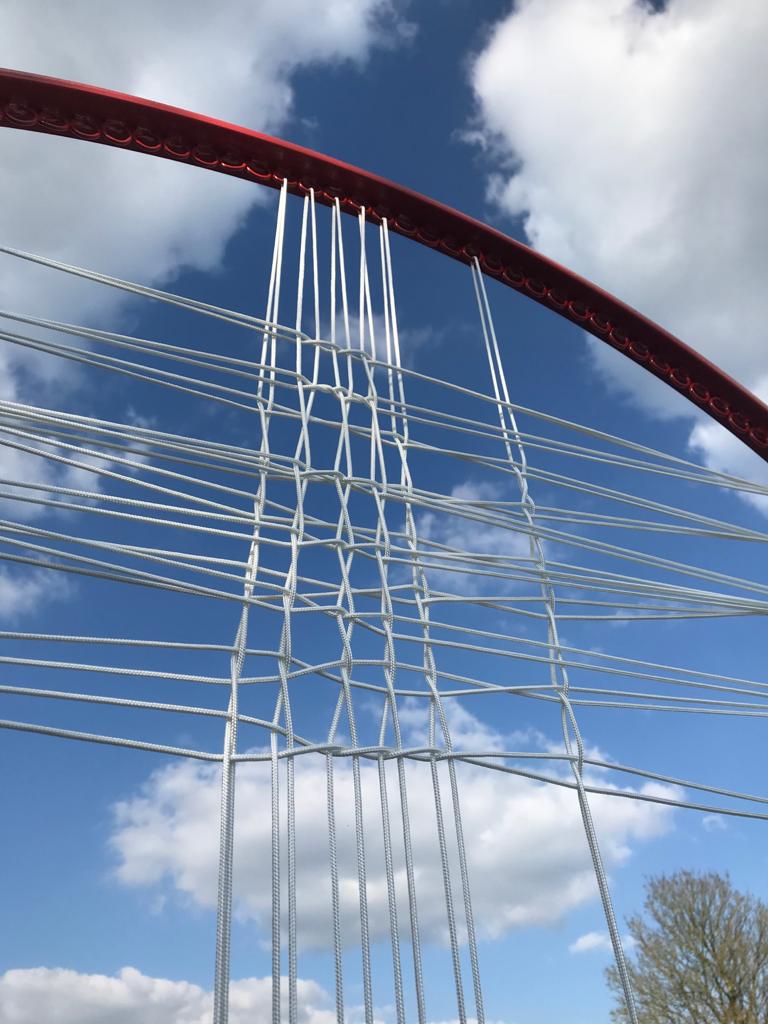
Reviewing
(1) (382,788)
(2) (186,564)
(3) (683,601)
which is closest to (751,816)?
(3) (683,601)

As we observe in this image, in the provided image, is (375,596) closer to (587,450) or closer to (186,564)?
(186,564)

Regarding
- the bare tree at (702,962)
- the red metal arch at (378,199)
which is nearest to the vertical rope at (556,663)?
the red metal arch at (378,199)

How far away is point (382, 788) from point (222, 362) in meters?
2.00

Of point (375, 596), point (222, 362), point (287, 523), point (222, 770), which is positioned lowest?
point (222, 770)

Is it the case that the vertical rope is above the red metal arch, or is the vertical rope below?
below

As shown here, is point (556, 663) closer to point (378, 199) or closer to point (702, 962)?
point (378, 199)

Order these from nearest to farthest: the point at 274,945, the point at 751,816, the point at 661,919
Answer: the point at 274,945, the point at 751,816, the point at 661,919

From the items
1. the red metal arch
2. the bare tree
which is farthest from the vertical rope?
the bare tree

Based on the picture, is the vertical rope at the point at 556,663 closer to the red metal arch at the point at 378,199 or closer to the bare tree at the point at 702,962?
the red metal arch at the point at 378,199

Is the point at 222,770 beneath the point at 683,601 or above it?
beneath

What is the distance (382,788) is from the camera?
2854 mm

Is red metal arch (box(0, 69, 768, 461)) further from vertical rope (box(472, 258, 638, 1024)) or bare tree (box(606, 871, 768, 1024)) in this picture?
bare tree (box(606, 871, 768, 1024))

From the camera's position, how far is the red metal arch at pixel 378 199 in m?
4.37

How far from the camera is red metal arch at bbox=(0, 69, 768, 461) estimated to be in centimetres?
437
